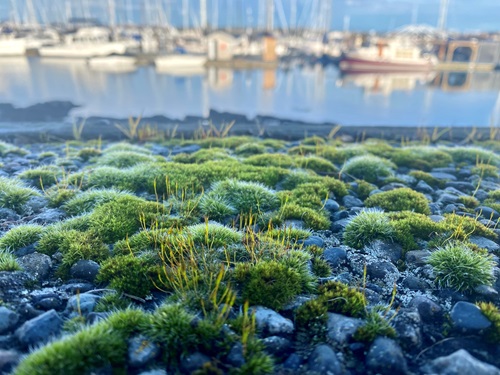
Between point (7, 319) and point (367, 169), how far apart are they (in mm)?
6399

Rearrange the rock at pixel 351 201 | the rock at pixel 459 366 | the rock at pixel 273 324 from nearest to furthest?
the rock at pixel 459 366, the rock at pixel 273 324, the rock at pixel 351 201

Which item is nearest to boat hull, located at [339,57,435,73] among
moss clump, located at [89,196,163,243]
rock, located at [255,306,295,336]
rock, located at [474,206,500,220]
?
rock, located at [474,206,500,220]

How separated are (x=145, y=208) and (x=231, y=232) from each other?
145cm

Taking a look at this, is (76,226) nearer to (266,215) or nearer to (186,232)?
(186,232)

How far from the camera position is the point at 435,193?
22.2 ft

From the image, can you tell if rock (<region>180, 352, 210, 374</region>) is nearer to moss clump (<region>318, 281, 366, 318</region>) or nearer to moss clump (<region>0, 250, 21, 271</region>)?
moss clump (<region>318, 281, 366, 318</region>)

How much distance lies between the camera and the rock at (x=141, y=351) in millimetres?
2812

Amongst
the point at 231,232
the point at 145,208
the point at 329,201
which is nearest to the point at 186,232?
the point at 231,232

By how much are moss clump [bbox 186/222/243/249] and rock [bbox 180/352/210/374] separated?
1.47 m

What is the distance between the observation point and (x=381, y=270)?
4.18m

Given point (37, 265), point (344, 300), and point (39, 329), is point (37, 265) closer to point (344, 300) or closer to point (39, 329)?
point (39, 329)

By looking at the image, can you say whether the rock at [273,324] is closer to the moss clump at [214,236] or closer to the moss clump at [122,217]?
the moss clump at [214,236]

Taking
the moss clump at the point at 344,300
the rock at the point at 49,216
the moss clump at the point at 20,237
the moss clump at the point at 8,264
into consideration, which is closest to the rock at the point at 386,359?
the moss clump at the point at 344,300

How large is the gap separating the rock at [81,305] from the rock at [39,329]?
0.16 m
